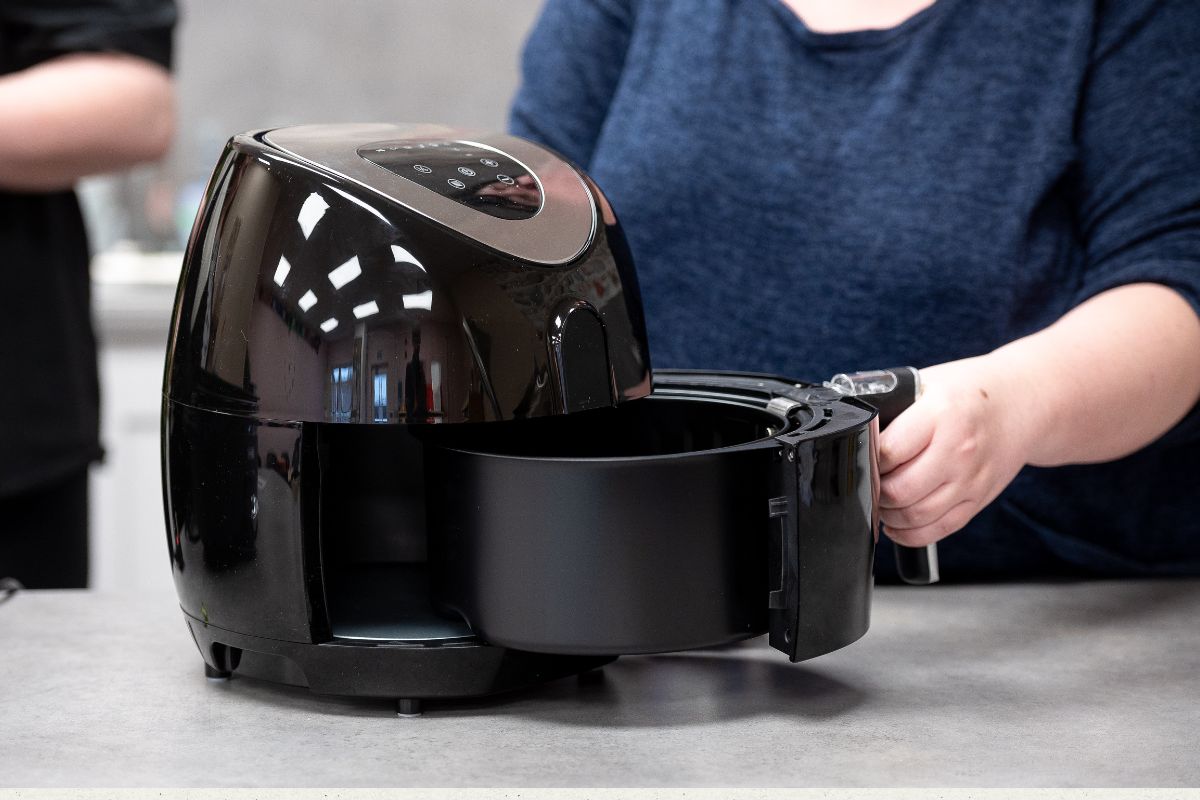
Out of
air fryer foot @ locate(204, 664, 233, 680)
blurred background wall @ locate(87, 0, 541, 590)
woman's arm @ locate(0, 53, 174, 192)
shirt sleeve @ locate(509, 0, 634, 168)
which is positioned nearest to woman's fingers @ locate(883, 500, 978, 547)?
air fryer foot @ locate(204, 664, 233, 680)

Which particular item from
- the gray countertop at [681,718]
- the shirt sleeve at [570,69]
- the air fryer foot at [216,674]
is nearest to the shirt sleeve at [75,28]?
the shirt sleeve at [570,69]

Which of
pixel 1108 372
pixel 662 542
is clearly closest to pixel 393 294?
pixel 662 542

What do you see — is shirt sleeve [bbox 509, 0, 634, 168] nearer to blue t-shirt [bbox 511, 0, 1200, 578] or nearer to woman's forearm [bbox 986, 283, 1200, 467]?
blue t-shirt [bbox 511, 0, 1200, 578]

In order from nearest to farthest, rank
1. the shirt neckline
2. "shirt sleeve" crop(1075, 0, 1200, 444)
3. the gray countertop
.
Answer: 1. the gray countertop
2. "shirt sleeve" crop(1075, 0, 1200, 444)
3. the shirt neckline

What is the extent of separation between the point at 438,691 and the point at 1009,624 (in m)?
0.35

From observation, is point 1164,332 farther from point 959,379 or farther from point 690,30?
point 690,30

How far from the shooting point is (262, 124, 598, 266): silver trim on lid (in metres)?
0.53

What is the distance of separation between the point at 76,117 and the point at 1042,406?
806 mm

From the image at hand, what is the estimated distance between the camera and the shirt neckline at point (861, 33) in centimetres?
89

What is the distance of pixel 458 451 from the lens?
54 centimetres

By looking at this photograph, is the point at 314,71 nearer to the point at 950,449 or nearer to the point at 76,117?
the point at 76,117

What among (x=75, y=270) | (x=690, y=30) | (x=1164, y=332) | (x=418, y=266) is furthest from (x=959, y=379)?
(x=75, y=270)

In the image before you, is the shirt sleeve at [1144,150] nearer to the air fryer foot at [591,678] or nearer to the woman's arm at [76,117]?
the air fryer foot at [591,678]

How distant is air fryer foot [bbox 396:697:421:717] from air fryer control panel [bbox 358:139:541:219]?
22cm
